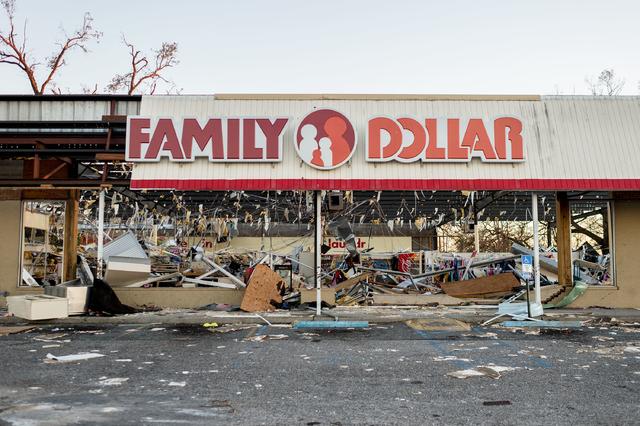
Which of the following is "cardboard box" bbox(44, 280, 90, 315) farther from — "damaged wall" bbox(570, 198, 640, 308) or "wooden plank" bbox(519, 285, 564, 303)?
"damaged wall" bbox(570, 198, 640, 308)

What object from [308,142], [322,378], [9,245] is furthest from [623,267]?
[9,245]

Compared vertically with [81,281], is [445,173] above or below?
above

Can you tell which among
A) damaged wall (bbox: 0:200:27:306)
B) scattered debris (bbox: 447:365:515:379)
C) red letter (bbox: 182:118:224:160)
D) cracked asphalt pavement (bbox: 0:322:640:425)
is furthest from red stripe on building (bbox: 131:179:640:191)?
scattered debris (bbox: 447:365:515:379)

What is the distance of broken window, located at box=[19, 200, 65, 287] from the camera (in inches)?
627

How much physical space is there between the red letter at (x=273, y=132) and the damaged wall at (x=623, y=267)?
370 inches

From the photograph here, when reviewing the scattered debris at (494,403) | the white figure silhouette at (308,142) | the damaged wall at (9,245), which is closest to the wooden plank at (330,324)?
the white figure silhouette at (308,142)

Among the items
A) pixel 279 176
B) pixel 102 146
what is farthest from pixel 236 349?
pixel 102 146

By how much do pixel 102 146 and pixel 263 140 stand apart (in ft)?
16.4

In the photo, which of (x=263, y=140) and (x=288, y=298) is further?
(x=288, y=298)

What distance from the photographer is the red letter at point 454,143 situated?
563 inches

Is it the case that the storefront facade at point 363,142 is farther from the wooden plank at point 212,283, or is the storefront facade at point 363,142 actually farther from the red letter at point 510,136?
the wooden plank at point 212,283

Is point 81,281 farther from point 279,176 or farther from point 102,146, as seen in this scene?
point 279,176

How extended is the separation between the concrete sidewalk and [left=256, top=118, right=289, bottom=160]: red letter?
4175mm

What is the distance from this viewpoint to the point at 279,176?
46.7 ft
